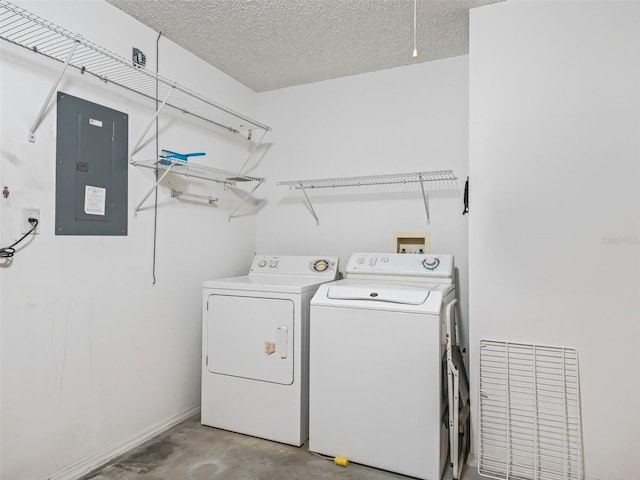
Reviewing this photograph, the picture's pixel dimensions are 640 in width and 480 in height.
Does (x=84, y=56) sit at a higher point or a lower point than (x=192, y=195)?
higher

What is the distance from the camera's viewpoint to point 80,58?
2.00 metres

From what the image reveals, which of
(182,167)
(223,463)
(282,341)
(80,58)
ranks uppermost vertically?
(80,58)

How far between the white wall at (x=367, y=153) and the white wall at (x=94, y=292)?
0.64 metres

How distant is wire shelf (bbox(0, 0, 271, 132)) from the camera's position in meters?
1.68

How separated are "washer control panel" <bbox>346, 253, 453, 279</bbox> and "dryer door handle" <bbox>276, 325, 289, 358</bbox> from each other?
68 cm

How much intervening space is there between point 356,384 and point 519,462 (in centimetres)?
92

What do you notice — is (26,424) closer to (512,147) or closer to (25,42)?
(25,42)

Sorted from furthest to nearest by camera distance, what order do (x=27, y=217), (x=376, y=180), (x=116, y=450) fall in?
1. (x=376, y=180)
2. (x=116, y=450)
3. (x=27, y=217)

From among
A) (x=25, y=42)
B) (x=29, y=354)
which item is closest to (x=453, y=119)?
(x=25, y=42)

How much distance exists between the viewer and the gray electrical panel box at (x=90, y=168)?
1.95 metres

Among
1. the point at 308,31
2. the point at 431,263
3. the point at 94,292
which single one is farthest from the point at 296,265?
the point at 308,31

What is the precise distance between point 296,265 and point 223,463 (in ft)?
4.50

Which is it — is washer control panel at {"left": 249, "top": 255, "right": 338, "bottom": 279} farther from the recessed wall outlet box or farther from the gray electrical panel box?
the gray electrical panel box

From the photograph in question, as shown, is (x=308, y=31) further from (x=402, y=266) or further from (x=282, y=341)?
(x=282, y=341)
